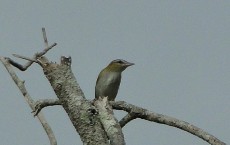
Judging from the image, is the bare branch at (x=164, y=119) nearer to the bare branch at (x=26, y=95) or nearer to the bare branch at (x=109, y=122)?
the bare branch at (x=109, y=122)

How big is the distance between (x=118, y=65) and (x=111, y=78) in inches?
16.6

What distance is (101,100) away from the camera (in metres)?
4.78

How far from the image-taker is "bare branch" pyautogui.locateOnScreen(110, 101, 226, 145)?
4.25 meters

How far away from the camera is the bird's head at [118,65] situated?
1379 centimetres

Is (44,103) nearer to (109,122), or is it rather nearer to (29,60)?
(29,60)

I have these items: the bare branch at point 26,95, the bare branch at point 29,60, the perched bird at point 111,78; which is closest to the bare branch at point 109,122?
the bare branch at point 26,95

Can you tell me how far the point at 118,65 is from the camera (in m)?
13.9

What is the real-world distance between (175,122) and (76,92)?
0.83m

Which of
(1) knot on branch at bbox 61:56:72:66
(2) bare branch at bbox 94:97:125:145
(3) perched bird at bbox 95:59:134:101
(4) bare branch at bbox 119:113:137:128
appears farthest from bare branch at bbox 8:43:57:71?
(3) perched bird at bbox 95:59:134:101

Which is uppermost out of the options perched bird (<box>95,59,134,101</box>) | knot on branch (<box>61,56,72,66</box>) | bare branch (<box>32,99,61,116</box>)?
knot on branch (<box>61,56,72,66</box>)

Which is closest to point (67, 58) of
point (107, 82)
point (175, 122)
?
point (175, 122)

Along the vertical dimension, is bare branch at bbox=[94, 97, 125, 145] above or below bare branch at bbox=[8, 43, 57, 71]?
below

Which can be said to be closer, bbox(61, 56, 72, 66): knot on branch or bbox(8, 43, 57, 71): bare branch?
bbox(61, 56, 72, 66): knot on branch

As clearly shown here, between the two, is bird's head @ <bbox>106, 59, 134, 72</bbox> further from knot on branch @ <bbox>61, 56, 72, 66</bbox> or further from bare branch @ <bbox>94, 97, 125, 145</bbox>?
bare branch @ <bbox>94, 97, 125, 145</bbox>
